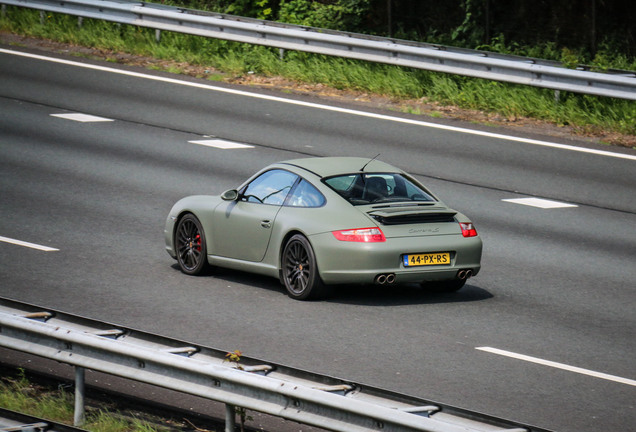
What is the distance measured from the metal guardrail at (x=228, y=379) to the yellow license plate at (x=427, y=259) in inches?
149

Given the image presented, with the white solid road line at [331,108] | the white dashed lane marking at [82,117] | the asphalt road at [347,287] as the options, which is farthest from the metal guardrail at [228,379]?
the white solid road line at [331,108]

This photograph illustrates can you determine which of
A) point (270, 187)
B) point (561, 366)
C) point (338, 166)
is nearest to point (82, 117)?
point (270, 187)

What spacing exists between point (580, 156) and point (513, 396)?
10.8 meters

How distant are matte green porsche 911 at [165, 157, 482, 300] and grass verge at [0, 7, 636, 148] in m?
9.13

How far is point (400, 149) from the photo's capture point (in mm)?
19094

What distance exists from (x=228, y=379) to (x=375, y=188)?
5.23 m

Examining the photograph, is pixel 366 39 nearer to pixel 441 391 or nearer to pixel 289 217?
pixel 289 217

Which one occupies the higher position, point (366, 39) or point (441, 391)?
point (366, 39)

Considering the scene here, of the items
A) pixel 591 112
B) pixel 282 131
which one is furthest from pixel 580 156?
pixel 282 131

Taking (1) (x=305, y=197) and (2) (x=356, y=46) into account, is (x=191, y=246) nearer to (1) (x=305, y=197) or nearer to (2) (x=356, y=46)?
(1) (x=305, y=197)

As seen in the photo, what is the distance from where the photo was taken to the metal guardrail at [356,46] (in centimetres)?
2100

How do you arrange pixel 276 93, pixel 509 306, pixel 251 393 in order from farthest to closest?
pixel 276 93
pixel 509 306
pixel 251 393

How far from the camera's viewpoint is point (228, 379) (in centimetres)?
691

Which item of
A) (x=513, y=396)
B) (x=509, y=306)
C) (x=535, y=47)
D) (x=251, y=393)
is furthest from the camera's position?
(x=535, y=47)
